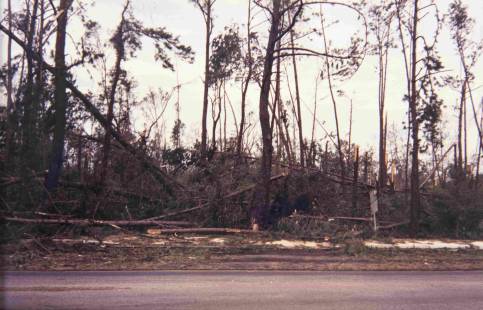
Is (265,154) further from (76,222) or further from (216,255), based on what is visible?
(76,222)

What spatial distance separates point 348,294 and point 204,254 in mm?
6006

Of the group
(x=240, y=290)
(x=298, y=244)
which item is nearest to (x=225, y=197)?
(x=298, y=244)

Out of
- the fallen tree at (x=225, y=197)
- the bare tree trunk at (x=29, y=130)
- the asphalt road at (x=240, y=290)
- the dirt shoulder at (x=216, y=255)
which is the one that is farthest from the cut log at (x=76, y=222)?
the asphalt road at (x=240, y=290)

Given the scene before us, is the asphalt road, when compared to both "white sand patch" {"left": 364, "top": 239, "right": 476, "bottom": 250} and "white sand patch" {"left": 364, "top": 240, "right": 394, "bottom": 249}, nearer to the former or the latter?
"white sand patch" {"left": 364, "top": 240, "right": 394, "bottom": 249}

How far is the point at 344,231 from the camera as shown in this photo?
20953 mm

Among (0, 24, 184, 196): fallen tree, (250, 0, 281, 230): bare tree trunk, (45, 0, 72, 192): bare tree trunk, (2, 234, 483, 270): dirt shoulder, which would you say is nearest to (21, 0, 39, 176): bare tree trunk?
(45, 0, 72, 192): bare tree trunk

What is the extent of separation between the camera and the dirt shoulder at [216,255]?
13711mm

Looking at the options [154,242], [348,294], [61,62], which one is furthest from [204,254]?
[61,62]

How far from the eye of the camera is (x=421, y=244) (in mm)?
19203

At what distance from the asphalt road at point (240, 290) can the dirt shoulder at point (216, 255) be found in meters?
1.13

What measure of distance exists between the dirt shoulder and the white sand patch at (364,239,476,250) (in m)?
0.50

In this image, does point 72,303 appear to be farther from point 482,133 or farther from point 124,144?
point 482,133

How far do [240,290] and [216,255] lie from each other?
16.7ft

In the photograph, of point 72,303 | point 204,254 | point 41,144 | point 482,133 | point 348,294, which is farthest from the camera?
point 482,133
